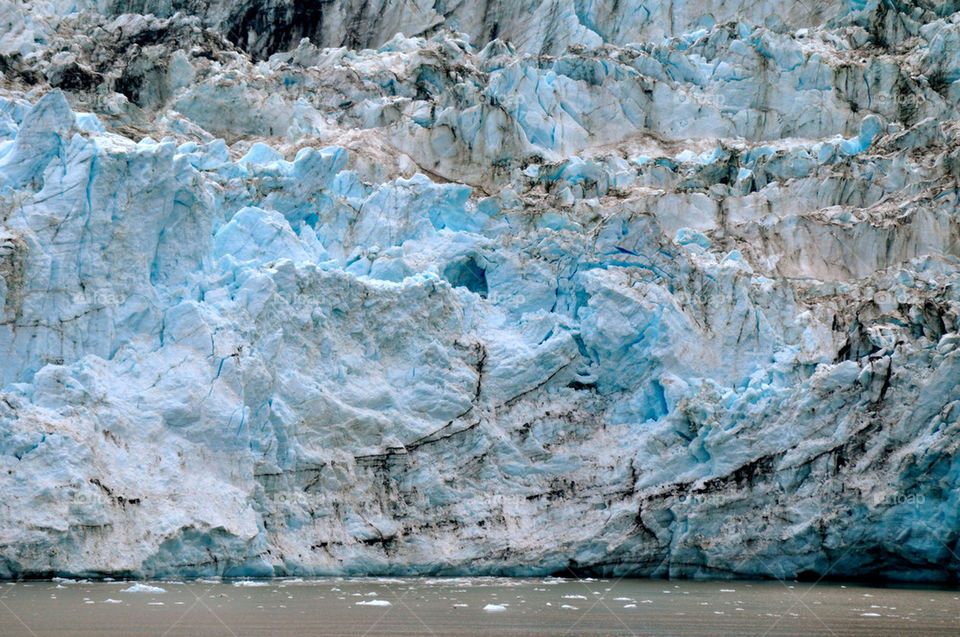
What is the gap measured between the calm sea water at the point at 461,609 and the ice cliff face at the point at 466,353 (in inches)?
32.4

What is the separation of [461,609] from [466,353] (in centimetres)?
542

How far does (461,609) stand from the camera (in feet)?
34.7

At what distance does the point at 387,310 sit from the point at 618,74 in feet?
29.9

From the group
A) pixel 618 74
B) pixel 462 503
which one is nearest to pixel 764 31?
pixel 618 74

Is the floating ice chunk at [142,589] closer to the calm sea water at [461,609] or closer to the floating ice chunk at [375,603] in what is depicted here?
the calm sea water at [461,609]

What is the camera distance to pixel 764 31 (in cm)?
2248

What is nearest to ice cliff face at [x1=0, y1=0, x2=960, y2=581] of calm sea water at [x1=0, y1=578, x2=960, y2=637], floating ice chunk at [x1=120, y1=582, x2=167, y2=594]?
calm sea water at [x1=0, y1=578, x2=960, y2=637]

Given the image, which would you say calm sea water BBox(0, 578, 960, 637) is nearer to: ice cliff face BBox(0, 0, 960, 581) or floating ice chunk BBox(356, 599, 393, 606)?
floating ice chunk BBox(356, 599, 393, 606)

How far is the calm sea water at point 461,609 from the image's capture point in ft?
29.8

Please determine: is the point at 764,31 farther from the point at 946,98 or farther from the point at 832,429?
the point at 832,429

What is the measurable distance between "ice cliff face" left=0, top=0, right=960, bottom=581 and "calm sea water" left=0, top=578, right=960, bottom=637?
822 mm

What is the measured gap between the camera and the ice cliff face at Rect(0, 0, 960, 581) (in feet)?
43.7

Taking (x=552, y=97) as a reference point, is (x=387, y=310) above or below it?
below

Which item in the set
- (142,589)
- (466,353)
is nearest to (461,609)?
(142,589)
